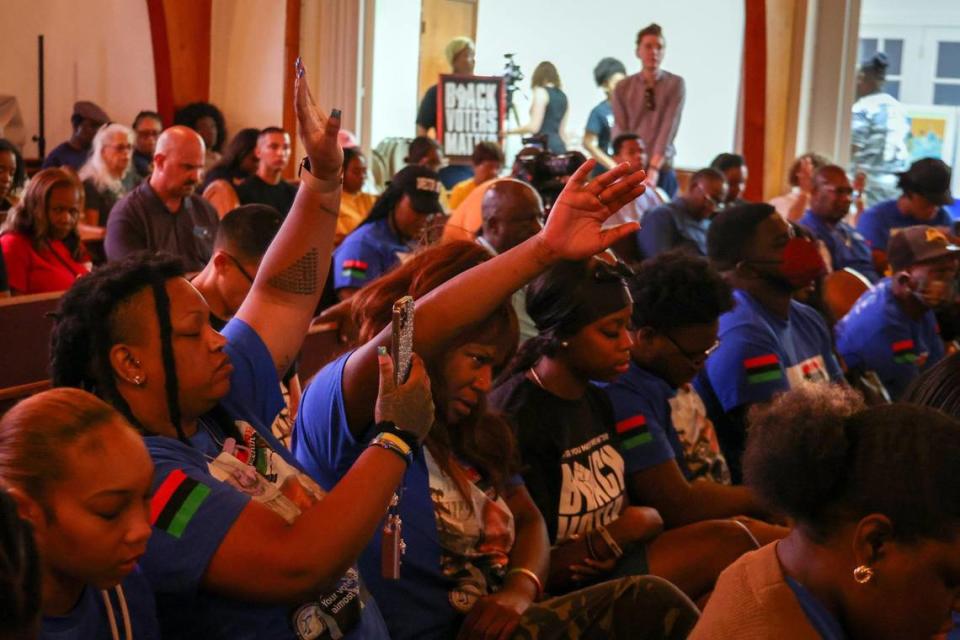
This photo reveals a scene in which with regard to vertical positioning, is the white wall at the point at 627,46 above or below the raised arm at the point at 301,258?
above

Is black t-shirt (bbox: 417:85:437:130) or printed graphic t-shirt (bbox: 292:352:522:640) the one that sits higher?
black t-shirt (bbox: 417:85:437:130)

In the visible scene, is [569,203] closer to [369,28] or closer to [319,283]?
[319,283]

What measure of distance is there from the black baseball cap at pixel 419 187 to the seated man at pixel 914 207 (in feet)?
9.54

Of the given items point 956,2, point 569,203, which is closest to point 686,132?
point 956,2

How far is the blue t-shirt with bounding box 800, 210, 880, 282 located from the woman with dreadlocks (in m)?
4.70

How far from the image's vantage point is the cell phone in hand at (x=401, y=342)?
1.75m

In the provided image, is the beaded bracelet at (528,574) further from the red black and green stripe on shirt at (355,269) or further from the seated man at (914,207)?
the seated man at (914,207)

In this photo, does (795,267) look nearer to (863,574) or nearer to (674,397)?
(674,397)

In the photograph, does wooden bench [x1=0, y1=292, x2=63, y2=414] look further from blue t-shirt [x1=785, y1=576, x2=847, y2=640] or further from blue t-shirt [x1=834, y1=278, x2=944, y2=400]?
blue t-shirt [x1=834, y1=278, x2=944, y2=400]

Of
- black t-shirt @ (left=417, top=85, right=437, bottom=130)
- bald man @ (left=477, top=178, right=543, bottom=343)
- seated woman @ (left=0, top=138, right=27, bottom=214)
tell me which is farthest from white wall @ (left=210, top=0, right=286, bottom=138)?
bald man @ (left=477, top=178, right=543, bottom=343)

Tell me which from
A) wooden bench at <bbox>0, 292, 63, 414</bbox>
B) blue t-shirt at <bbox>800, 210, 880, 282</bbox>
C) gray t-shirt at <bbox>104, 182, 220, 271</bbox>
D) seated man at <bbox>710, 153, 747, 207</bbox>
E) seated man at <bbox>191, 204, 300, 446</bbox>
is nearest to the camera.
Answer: seated man at <bbox>191, 204, 300, 446</bbox>

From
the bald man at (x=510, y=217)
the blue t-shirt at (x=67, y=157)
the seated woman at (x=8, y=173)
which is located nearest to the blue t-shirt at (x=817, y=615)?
the bald man at (x=510, y=217)

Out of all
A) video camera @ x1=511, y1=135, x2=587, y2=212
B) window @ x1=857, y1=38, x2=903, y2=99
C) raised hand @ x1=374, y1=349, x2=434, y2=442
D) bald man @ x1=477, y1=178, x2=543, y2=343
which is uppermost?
window @ x1=857, y1=38, x2=903, y2=99

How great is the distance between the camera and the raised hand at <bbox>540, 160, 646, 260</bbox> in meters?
1.91
